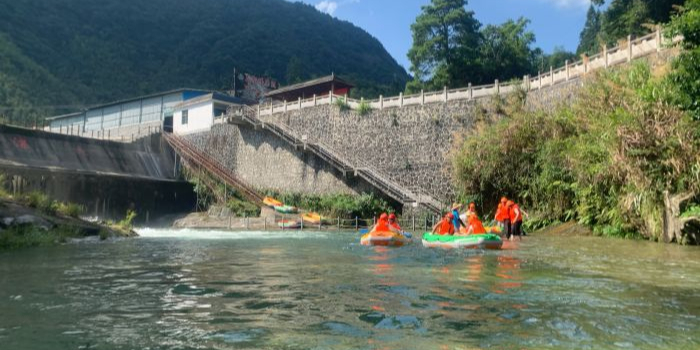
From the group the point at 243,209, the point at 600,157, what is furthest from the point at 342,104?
the point at 600,157

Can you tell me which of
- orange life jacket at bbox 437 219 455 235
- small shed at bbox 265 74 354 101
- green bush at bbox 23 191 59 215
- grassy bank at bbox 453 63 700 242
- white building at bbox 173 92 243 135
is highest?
small shed at bbox 265 74 354 101

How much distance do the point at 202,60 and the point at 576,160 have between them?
8418cm

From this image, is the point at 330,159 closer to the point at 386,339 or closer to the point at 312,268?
the point at 312,268

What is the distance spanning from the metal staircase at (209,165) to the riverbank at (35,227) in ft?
60.8

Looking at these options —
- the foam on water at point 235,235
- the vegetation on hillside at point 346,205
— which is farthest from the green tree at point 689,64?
the vegetation on hillside at point 346,205

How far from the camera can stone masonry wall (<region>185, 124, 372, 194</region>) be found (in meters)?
33.6

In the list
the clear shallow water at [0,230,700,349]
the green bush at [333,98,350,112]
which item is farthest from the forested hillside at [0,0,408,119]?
the clear shallow water at [0,230,700,349]

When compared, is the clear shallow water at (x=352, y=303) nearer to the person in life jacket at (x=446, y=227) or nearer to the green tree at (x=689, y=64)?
the person in life jacket at (x=446, y=227)

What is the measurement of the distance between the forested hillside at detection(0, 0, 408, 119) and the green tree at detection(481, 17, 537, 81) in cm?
1772

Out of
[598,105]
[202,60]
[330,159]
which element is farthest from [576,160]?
[202,60]

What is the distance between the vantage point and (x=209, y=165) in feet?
129

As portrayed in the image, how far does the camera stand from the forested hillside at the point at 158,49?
213ft

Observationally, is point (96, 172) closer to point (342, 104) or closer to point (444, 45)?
point (342, 104)

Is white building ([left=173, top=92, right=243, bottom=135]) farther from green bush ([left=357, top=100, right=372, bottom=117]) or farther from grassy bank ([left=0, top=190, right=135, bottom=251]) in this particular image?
grassy bank ([left=0, top=190, right=135, bottom=251])
